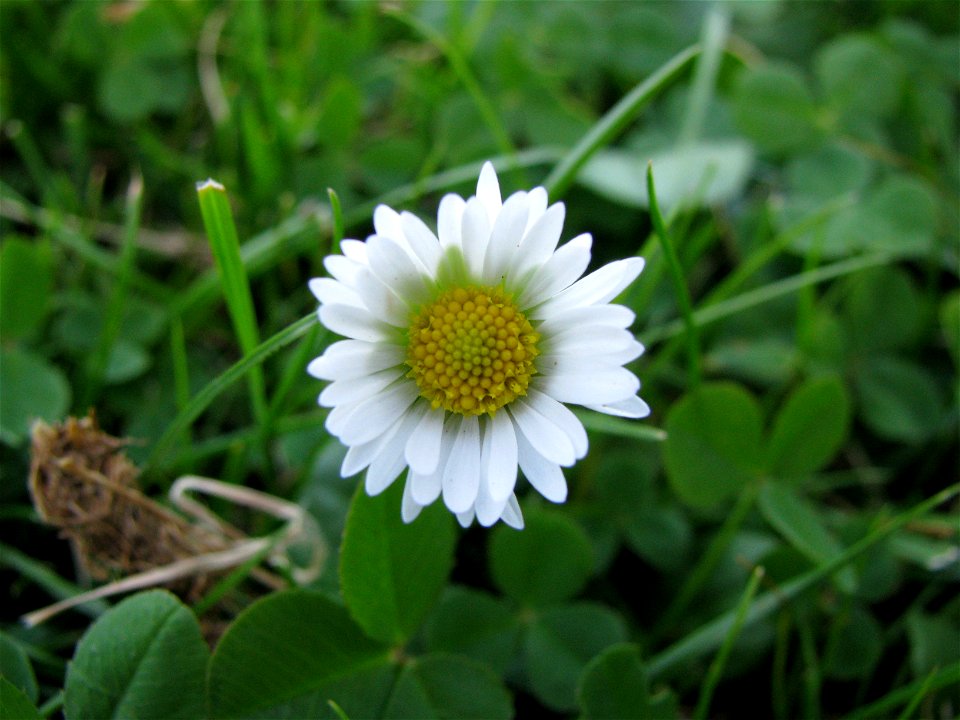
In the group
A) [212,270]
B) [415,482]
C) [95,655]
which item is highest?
[212,270]

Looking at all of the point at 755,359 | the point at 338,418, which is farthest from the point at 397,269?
the point at 755,359

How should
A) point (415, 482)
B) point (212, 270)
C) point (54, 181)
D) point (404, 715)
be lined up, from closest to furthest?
point (415, 482) → point (404, 715) → point (212, 270) → point (54, 181)

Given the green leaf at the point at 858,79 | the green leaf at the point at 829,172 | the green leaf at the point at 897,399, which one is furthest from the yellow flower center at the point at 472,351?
the green leaf at the point at 858,79

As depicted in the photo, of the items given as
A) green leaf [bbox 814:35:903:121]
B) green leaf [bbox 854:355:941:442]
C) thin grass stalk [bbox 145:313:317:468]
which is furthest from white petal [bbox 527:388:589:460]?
green leaf [bbox 814:35:903:121]

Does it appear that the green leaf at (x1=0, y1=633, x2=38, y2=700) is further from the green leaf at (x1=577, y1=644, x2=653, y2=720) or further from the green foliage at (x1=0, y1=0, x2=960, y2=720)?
the green leaf at (x1=577, y1=644, x2=653, y2=720)

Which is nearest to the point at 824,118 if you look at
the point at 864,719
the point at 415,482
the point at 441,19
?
the point at 441,19

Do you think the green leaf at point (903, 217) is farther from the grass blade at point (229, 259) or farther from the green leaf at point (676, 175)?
the grass blade at point (229, 259)

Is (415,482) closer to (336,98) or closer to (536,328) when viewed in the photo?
(536,328)
